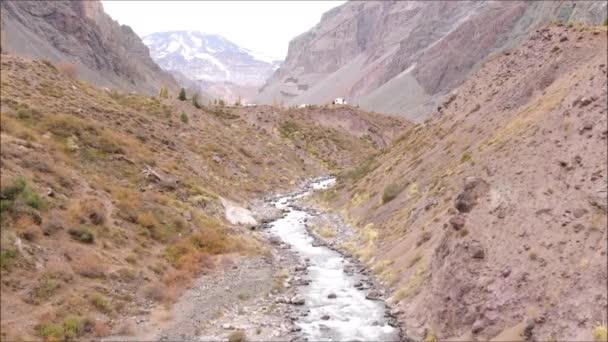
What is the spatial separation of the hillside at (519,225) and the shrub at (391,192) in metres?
2.24

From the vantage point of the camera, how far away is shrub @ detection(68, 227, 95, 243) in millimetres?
29234

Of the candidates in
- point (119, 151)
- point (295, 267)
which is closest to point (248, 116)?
point (119, 151)

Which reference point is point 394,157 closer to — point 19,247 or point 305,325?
point 305,325

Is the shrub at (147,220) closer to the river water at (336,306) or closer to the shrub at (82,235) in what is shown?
the shrub at (82,235)

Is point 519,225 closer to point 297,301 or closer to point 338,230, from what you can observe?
point 297,301

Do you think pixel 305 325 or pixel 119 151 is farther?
pixel 119 151

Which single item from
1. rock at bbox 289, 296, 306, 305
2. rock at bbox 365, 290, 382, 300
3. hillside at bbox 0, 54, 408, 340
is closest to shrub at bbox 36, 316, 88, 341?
hillside at bbox 0, 54, 408, 340

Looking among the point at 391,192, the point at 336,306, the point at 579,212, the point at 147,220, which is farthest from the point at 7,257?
the point at 391,192

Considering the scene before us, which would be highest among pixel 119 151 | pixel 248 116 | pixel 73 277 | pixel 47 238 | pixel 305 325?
pixel 248 116

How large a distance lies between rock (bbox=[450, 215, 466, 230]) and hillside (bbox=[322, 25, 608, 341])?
0.18 feet

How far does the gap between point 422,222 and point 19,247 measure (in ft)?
75.3

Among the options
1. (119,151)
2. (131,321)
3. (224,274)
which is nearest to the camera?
(131,321)

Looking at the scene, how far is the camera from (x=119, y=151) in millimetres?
44500

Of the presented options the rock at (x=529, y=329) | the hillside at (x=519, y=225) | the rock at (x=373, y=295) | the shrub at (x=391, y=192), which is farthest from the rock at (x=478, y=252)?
the shrub at (x=391, y=192)
